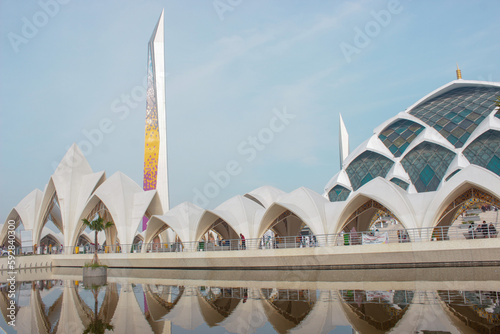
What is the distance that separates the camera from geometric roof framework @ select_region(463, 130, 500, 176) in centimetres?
3070

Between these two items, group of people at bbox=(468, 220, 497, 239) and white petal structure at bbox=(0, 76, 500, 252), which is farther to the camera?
white petal structure at bbox=(0, 76, 500, 252)

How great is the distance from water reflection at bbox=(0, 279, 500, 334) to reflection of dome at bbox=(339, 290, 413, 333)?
18 millimetres

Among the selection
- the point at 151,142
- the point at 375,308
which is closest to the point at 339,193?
the point at 151,142

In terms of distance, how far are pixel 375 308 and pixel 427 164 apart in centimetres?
2786

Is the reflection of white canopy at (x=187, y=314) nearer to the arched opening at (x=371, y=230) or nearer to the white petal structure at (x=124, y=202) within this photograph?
the arched opening at (x=371, y=230)

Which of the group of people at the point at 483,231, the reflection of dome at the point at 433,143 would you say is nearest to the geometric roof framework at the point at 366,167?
the reflection of dome at the point at 433,143

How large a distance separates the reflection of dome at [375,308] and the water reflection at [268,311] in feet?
0.06

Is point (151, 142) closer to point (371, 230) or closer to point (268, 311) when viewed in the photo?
point (371, 230)

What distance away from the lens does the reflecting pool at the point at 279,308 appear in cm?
841

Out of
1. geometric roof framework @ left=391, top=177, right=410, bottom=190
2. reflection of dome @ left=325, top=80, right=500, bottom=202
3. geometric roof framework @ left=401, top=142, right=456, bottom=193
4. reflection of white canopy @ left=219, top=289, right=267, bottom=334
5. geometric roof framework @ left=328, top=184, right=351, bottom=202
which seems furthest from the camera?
geometric roof framework @ left=328, top=184, right=351, bottom=202

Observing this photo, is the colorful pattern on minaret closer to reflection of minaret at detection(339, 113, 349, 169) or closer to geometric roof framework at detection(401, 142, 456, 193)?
geometric roof framework at detection(401, 142, 456, 193)

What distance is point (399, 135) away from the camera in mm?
39156

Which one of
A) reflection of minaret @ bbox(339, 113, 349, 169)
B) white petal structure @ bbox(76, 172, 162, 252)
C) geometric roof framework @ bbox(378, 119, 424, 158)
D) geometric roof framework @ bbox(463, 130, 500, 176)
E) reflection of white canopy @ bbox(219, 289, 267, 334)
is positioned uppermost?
reflection of minaret @ bbox(339, 113, 349, 169)

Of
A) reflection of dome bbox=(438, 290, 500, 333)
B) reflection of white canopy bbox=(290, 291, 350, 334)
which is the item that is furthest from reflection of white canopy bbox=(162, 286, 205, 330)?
reflection of dome bbox=(438, 290, 500, 333)
